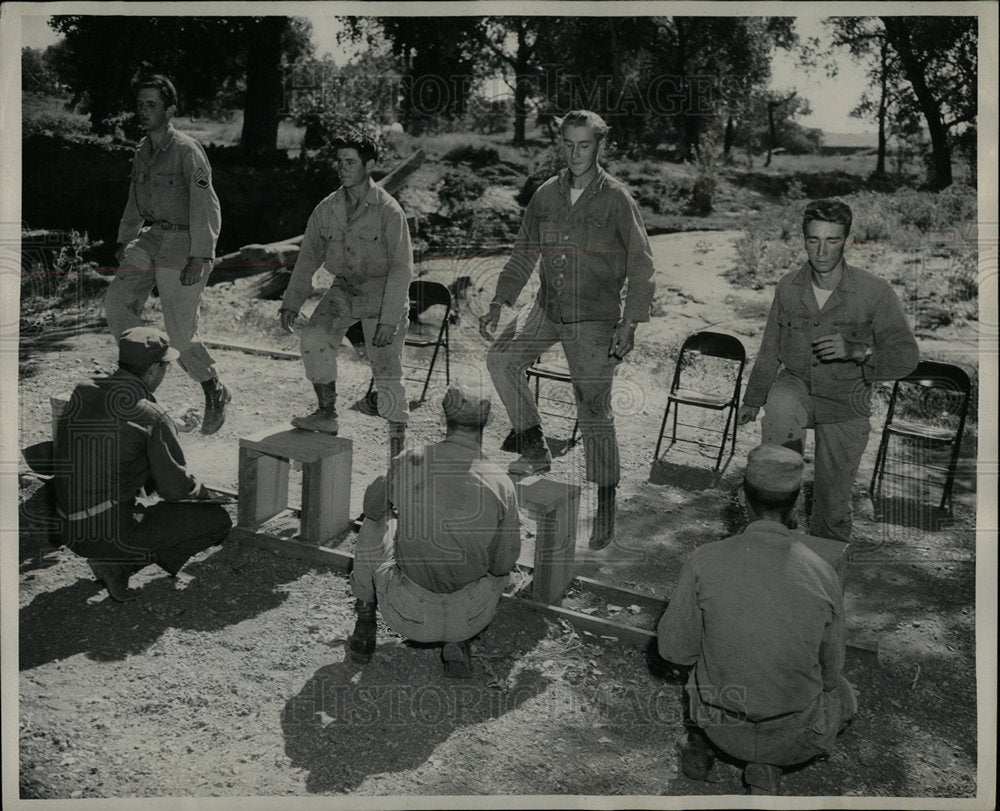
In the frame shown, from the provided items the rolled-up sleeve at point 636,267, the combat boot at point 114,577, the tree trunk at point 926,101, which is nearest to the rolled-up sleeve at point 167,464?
the combat boot at point 114,577

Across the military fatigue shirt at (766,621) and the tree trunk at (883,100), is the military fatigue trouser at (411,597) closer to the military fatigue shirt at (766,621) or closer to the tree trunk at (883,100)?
the military fatigue shirt at (766,621)

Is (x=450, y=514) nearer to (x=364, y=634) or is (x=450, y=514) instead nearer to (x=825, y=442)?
(x=364, y=634)

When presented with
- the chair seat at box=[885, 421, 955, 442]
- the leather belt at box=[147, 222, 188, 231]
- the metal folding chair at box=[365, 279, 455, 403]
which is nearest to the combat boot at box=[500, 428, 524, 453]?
the metal folding chair at box=[365, 279, 455, 403]

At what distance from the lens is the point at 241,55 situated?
40.3 feet

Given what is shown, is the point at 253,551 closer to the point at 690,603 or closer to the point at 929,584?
the point at 690,603

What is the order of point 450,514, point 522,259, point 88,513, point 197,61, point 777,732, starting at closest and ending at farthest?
point 777,732 → point 450,514 → point 88,513 → point 522,259 → point 197,61

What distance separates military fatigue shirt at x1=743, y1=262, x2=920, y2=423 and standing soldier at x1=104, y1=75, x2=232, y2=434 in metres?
3.88

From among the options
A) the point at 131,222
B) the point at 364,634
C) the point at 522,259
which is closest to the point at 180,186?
the point at 131,222

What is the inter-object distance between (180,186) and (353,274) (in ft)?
5.06

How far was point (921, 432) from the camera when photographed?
22.8 feet

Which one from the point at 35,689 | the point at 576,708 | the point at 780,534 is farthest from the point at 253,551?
the point at 780,534

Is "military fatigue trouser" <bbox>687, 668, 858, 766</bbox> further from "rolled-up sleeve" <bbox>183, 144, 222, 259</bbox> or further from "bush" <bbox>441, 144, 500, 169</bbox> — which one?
"bush" <bbox>441, 144, 500, 169</bbox>

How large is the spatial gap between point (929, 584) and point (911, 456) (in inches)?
81.4

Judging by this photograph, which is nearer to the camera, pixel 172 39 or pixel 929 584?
pixel 929 584
